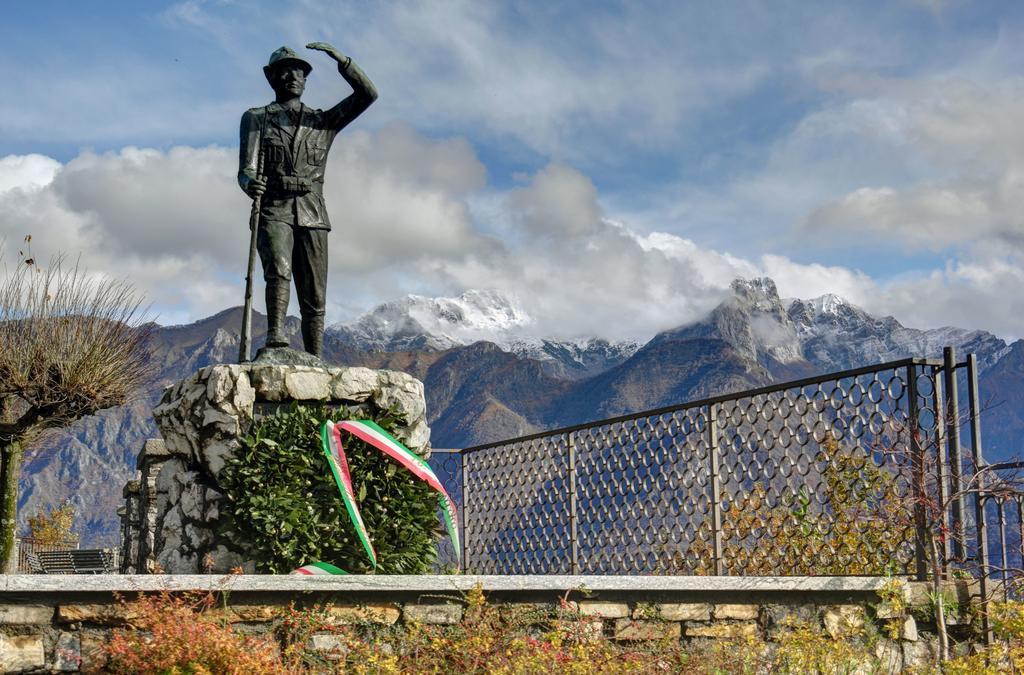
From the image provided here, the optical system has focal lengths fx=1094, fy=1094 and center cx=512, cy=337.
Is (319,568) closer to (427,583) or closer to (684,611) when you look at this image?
(427,583)


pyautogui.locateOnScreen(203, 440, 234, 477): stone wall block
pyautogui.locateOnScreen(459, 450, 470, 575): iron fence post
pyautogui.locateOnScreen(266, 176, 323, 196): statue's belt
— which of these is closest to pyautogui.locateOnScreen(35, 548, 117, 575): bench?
pyautogui.locateOnScreen(459, 450, 470, 575): iron fence post

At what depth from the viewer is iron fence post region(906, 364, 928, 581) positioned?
700cm

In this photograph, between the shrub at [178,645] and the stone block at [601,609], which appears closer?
the shrub at [178,645]

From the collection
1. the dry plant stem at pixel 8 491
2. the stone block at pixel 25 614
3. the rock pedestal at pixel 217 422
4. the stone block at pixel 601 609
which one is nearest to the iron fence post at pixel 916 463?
the stone block at pixel 601 609

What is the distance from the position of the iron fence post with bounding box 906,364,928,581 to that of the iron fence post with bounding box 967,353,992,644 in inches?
13.0

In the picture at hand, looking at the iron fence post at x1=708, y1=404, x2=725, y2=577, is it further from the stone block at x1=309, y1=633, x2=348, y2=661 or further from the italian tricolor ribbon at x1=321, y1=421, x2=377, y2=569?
the stone block at x1=309, y1=633, x2=348, y2=661

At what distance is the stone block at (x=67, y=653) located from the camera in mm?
5969

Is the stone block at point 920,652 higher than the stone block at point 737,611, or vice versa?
the stone block at point 737,611

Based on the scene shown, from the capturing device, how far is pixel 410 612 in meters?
6.58

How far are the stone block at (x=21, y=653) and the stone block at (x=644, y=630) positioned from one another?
3.36 metres

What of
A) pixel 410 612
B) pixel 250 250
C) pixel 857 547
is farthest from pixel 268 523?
pixel 857 547

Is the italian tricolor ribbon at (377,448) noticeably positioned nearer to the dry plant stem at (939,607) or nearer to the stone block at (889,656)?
the stone block at (889,656)

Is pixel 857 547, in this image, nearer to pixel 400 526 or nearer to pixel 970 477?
pixel 970 477

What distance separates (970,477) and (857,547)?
1.13m
